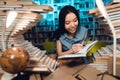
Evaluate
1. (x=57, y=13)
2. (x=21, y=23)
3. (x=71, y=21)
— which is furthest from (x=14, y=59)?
(x=57, y=13)

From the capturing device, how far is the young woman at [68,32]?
7.91 feet

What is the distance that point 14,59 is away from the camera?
1.95 m

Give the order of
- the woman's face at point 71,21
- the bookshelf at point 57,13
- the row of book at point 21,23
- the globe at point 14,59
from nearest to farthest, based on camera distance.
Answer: the globe at point 14,59 < the row of book at point 21,23 < the woman's face at point 71,21 < the bookshelf at point 57,13

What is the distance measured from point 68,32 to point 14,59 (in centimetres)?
78

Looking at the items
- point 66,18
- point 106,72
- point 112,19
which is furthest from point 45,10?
point 106,72

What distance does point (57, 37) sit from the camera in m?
2.59

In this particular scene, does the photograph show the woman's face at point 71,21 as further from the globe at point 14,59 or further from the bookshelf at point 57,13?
the bookshelf at point 57,13

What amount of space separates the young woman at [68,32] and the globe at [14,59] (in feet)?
1.77

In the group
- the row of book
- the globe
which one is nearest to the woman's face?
the row of book

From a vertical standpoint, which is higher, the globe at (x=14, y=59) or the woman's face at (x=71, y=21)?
the woman's face at (x=71, y=21)

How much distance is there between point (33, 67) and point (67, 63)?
0.93ft

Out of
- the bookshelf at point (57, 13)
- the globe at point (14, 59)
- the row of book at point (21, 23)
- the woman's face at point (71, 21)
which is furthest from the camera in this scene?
the bookshelf at point (57, 13)

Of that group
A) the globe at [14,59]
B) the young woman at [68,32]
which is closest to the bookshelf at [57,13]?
the young woman at [68,32]

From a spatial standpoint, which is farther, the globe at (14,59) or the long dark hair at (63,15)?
the long dark hair at (63,15)
